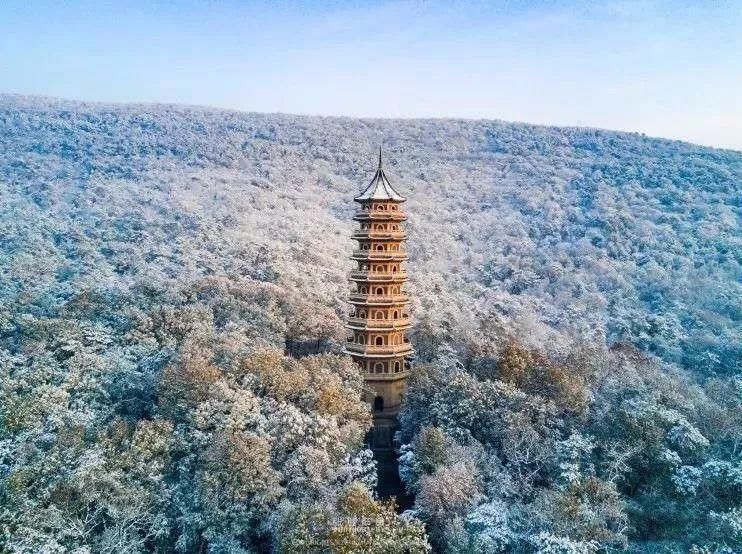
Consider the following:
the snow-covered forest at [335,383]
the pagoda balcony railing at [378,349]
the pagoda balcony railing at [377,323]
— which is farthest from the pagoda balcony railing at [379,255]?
the snow-covered forest at [335,383]

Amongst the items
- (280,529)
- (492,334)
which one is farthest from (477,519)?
(492,334)

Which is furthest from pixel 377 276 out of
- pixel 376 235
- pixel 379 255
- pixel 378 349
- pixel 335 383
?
pixel 335 383

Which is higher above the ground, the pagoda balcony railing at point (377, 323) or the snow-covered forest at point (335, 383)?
the pagoda balcony railing at point (377, 323)

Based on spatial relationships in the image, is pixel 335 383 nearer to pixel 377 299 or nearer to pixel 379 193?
pixel 377 299

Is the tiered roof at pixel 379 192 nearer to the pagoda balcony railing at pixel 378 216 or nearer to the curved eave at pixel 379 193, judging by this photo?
the curved eave at pixel 379 193

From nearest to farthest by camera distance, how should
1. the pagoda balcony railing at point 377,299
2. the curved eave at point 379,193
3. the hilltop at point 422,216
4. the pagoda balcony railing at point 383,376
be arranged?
the pagoda balcony railing at point 377,299 < the curved eave at point 379,193 < the pagoda balcony railing at point 383,376 < the hilltop at point 422,216

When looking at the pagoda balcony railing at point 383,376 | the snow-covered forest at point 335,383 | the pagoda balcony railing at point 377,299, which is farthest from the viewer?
the pagoda balcony railing at point 383,376

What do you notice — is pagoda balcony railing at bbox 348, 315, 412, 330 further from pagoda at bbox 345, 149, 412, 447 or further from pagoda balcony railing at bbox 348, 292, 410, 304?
pagoda balcony railing at bbox 348, 292, 410, 304

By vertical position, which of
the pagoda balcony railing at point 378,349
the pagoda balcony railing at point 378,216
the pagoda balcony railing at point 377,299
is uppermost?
the pagoda balcony railing at point 378,216
